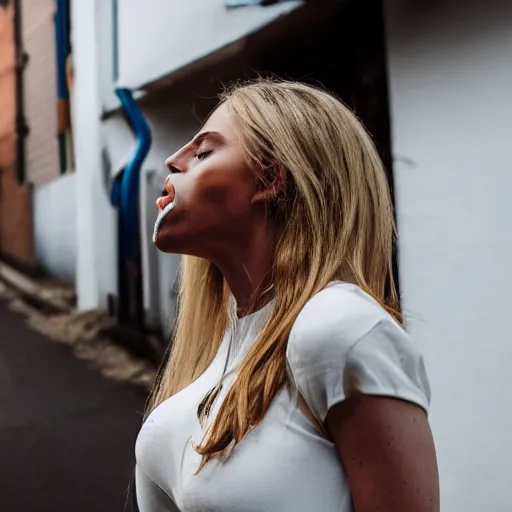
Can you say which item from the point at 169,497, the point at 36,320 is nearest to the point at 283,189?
the point at 169,497

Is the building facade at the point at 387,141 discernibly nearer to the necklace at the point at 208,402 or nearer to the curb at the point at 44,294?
the curb at the point at 44,294

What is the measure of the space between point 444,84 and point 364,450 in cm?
85

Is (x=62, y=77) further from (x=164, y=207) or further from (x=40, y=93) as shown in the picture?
(x=164, y=207)

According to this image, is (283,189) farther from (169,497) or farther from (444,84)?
(444,84)

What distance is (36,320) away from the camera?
1605 mm

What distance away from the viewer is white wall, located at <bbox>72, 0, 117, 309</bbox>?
160 centimetres

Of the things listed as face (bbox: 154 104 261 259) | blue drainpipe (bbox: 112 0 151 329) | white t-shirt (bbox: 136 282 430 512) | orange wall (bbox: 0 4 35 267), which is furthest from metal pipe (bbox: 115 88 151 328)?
white t-shirt (bbox: 136 282 430 512)

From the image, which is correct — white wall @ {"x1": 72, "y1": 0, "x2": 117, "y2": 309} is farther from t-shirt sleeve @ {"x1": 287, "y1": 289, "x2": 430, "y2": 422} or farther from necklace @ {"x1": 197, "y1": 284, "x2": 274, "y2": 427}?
t-shirt sleeve @ {"x1": 287, "y1": 289, "x2": 430, "y2": 422}

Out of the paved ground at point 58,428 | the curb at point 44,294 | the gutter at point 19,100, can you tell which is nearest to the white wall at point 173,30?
the gutter at point 19,100

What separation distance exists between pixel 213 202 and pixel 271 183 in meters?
0.07

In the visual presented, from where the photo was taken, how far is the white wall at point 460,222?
1.12 meters

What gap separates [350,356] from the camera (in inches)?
22.0

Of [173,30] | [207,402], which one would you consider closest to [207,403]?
[207,402]

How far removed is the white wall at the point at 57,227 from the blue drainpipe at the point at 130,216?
0.13 metres
